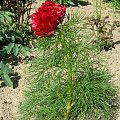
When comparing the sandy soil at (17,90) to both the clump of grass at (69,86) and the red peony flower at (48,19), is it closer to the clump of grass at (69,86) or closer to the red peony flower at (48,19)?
the clump of grass at (69,86)

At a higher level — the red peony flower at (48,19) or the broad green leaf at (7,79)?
the red peony flower at (48,19)

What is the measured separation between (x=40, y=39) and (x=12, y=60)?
5.89 feet

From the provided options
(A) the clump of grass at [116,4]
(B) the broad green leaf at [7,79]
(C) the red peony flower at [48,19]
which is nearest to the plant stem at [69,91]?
(C) the red peony flower at [48,19]

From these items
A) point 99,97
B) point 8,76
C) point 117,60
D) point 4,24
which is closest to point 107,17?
point 117,60

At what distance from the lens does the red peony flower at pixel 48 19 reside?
8.70 ft

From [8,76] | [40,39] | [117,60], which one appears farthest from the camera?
[117,60]

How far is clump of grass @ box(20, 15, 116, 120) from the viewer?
9.83 ft

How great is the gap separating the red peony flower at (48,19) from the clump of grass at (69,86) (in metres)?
0.19

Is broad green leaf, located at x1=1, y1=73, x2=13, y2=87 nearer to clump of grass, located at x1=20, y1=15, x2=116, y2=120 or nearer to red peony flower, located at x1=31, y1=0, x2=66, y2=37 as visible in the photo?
clump of grass, located at x1=20, y1=15, x2=116, y2=120

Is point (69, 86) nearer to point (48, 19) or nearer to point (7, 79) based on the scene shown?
point (48, 19)

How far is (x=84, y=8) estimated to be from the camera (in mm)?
5793

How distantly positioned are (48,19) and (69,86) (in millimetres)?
677

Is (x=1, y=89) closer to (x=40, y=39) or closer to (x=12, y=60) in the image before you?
(x=12, y=60)

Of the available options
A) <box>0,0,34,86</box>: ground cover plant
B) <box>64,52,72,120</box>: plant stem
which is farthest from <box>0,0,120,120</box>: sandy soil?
<box>64,52,72,120</box>: plant stem
